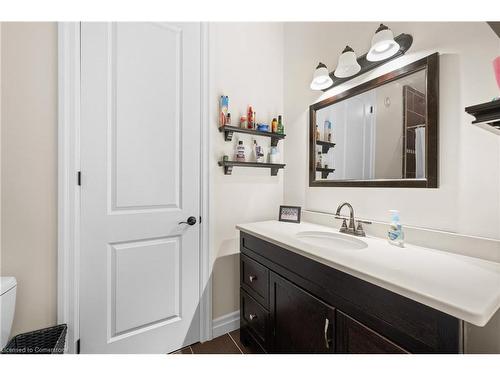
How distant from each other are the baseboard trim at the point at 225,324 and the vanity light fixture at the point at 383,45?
6.45ft

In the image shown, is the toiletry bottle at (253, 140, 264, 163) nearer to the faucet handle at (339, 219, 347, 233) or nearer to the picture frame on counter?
the picture frame on counter

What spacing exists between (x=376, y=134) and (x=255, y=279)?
3.77 feet

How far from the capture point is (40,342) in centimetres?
115

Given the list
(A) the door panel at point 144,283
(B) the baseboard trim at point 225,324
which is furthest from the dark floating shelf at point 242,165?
(B) the baseboard trim at point 225,324

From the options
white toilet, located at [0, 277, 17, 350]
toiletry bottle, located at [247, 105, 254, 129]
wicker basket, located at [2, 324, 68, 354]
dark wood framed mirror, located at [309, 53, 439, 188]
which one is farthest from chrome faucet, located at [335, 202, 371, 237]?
white toilet, located at [0, 277, 17, 350]

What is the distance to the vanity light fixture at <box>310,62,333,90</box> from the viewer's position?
60.7 inches

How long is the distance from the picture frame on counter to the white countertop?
0.59m

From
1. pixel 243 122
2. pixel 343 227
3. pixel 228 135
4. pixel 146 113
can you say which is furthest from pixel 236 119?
pixel 343 227

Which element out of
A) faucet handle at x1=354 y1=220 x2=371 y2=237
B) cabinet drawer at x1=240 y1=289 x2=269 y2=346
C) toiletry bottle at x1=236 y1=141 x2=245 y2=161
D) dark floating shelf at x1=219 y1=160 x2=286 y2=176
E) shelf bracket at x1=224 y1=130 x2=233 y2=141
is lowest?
cabinet drawer at x1=240 y1=289 x2=269 y2=346

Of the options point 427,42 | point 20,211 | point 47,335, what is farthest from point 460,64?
point 47,335

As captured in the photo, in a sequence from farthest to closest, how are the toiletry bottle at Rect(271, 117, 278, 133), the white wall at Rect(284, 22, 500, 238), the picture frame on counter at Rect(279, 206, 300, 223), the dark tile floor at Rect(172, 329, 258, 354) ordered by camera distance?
the toiletry bottle at Rect(271, 117, 278, 133), the picture frame on counter at Rect(279, 206, 300, 223), the dark tile floor at Rect(172, 329, 258, 354), the white wall at Rect(284, 22, 500, 238)

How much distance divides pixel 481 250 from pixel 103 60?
2.09 metres

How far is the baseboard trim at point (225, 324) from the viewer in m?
1.68

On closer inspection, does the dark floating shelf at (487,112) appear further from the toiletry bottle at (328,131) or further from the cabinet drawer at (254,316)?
the cabinet drawer at (254,316)
